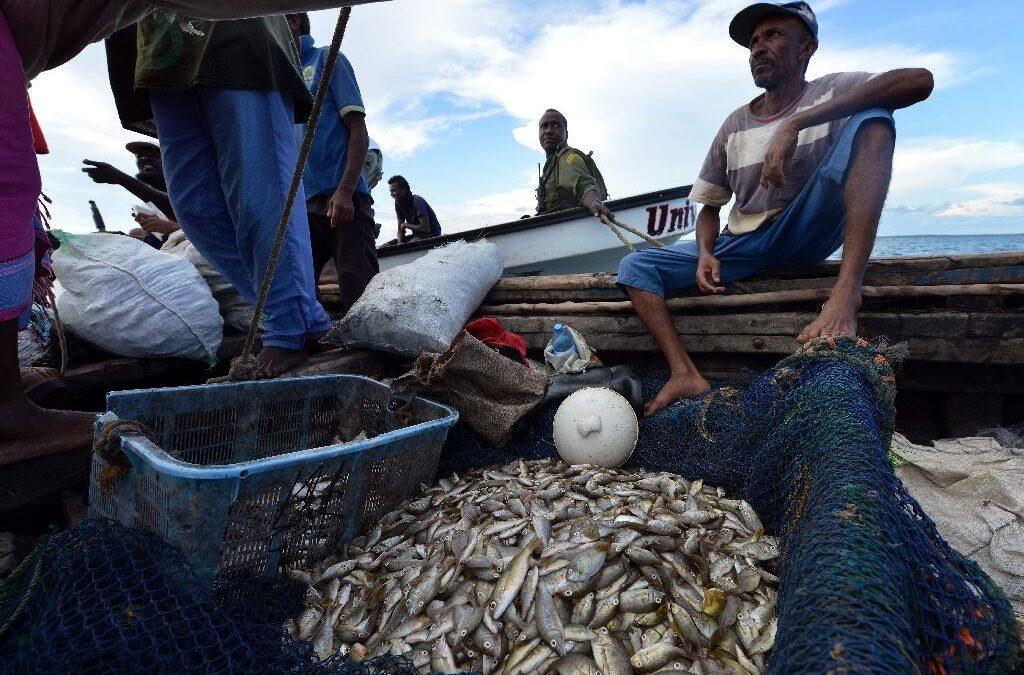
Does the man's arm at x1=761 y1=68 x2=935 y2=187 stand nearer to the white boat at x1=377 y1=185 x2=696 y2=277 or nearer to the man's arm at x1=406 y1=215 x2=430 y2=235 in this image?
the white boat at x1=377 y1=185 x2=696 y2=277

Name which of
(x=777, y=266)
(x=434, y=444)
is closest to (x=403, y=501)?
(x=434, y=444)

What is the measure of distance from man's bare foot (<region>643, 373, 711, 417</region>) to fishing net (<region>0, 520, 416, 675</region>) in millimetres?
2120

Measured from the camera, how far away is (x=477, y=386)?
2977 millimetres

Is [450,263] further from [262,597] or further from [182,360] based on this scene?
[262,597]

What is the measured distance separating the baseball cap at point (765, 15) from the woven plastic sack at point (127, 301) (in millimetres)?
4076

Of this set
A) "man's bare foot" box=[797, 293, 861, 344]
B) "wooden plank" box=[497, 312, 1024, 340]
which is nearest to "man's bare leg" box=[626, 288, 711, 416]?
"wooden plank" box=[497, 312, 1024, 340]

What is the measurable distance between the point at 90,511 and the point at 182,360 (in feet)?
5.41

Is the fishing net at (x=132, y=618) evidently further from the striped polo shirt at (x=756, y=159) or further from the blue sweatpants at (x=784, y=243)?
the striped polo shirt at (x=756, y=159)

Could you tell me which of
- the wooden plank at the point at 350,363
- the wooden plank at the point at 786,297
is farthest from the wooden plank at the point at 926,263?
the wooden plank at the point at 350,363

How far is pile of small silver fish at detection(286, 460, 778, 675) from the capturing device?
1624mm

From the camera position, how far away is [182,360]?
3531 millimetres

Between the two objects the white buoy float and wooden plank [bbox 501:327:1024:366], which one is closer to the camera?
the white buoy float

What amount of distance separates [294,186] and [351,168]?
2.02 metres

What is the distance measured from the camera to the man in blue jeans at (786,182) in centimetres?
281
